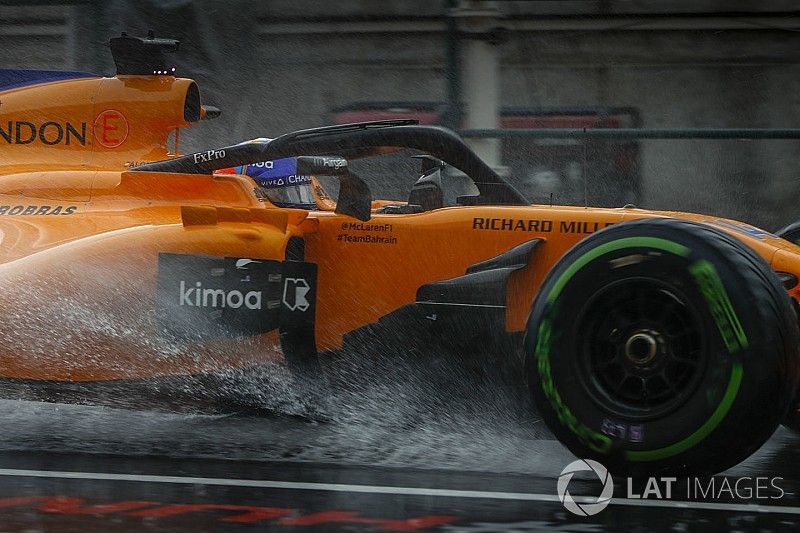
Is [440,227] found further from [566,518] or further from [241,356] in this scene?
[566,518]

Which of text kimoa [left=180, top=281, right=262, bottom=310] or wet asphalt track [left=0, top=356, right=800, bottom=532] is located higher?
text kimoa [left=180, top=281, right=262, bottom=310]

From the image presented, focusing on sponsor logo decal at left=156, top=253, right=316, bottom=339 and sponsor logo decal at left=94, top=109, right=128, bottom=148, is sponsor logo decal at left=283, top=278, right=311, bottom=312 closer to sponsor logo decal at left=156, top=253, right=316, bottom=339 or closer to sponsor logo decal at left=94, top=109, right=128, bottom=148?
sponsor logo decal at left=156, top=253, right=316, bottom=339

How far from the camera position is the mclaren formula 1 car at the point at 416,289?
13.7 ft

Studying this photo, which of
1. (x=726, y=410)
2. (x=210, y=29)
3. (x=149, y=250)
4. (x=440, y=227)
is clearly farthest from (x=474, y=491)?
(x=210, y=29)

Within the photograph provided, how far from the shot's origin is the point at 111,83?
6.69m

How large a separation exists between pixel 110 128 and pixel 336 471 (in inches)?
103

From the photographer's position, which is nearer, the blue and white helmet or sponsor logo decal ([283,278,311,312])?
sponsor logo decal ([283,278,311,312])

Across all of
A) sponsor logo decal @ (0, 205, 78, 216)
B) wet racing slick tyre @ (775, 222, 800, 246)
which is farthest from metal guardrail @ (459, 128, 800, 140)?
sponsor logo decal @ (0, 205, 78, 216)

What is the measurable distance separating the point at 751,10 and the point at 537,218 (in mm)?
8083

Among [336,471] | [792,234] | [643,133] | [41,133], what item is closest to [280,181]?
[41,133]

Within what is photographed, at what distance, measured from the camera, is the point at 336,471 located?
4.73 metres

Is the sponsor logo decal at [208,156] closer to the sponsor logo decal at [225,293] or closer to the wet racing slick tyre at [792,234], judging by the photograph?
the sponsor logo decal at [225,293]

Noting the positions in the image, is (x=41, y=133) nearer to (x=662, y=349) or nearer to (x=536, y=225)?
(x=536, y=225)

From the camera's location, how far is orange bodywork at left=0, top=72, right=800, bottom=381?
5.09 metres
